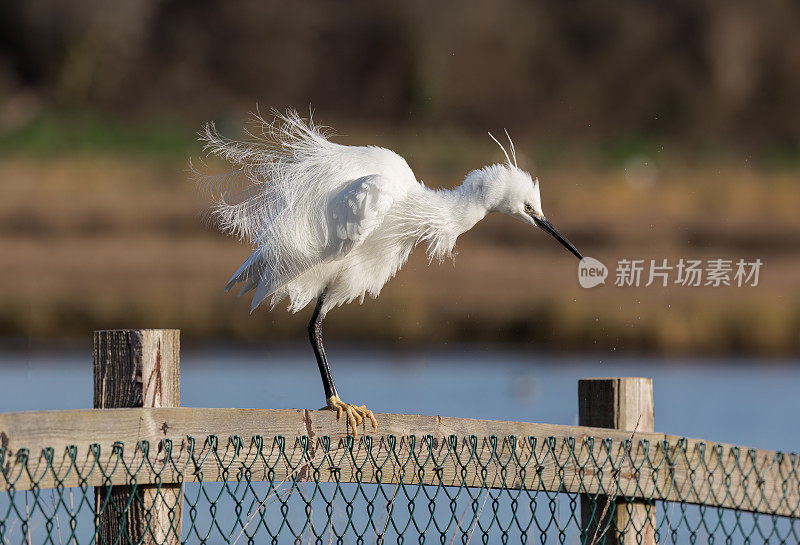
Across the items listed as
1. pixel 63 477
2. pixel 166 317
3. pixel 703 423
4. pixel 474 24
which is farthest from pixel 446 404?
pixel 474 24

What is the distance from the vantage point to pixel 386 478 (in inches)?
102

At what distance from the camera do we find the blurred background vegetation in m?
12.4

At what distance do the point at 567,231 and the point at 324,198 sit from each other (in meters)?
9.65

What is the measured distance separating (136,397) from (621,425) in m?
1.36

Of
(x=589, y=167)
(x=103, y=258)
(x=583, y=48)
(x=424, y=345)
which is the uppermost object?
(x=583, y=48)

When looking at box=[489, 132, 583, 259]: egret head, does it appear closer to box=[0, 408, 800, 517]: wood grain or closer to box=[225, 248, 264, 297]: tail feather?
box=[225, 248, 264, 297]: tail feather

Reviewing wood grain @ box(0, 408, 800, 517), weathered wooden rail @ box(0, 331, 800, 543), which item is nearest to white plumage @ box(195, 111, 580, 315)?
weathered wooden rail @ box(0, 331, 800, 543)

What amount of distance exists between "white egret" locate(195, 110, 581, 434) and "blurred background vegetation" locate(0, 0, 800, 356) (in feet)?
15.6

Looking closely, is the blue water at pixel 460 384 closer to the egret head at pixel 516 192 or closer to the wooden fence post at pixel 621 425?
the egret head at pixel 516 192

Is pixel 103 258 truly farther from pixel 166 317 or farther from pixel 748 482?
pixel 748 482

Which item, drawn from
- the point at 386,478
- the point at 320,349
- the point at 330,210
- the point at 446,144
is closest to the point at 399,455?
the point at 386,478

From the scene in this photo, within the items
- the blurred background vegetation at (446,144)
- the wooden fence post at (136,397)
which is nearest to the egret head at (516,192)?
the wooden fence post at (136,397)

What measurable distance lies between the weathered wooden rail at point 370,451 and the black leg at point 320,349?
759 millimetres

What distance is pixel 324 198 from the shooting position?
12.1 feet
